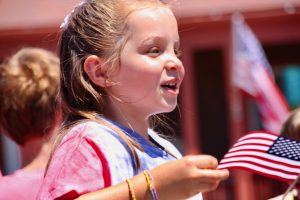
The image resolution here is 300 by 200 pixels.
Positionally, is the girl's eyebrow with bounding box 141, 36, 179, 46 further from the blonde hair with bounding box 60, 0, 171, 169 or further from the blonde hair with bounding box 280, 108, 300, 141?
the blonde hair with bounding box 280, 108, 300, 141

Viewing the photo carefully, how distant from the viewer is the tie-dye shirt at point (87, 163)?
1690 millimetres

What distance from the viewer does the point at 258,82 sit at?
20.7 ft

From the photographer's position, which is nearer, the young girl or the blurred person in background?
the young girl

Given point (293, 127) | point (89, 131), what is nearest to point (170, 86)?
point (89, 131)

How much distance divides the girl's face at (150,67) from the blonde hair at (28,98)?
2.38ft

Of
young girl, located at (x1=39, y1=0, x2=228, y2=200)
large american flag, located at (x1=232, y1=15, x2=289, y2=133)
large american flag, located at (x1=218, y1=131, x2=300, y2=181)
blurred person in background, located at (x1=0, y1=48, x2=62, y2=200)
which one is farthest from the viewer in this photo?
large american flag, located at (x1=232, y1=15, x2=289, y2=133)

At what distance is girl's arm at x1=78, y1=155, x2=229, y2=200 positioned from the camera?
156cm

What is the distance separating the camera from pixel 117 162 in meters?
1.74

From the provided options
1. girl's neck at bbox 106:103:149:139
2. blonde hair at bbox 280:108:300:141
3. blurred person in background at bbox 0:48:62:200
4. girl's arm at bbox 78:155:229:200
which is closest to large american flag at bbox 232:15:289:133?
blonde hair at bbox 280:108:300:141

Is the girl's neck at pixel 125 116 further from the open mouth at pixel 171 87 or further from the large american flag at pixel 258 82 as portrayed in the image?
the large american flag at pixel 258 82

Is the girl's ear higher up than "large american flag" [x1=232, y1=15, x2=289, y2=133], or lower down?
higher up

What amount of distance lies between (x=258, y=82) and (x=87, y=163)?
15.5 ft

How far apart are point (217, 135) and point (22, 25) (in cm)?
284

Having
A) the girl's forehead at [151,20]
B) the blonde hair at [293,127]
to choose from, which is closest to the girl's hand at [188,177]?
the girl's forehead at [151,20]
